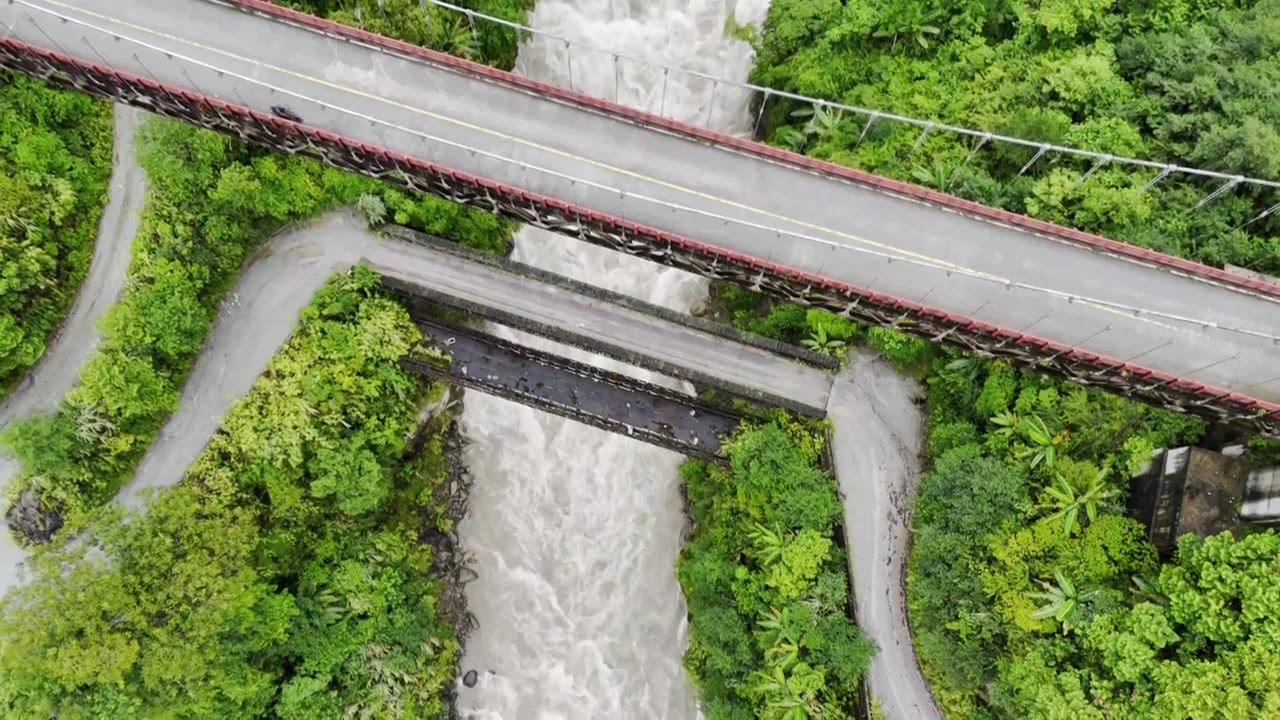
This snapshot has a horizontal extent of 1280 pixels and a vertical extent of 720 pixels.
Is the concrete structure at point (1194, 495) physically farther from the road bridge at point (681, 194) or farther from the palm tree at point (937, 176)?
the palm tree at point (937, 176)

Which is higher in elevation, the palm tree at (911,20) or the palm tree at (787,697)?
the palm tree at (911,20)

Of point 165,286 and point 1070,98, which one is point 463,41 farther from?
point 1070,98

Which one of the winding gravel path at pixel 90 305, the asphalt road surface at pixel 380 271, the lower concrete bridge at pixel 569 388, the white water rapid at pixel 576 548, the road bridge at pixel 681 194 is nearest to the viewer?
the road bridge at pixel 681 194

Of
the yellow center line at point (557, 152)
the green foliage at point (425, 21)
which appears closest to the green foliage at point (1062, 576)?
the yellow center line at point (557, 152)

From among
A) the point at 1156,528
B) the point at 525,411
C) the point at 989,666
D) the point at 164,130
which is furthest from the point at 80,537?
the point at 1156,528

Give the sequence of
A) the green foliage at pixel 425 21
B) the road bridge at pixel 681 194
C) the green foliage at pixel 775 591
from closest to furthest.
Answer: the road bridge at pixel 681 194
the green foliage at pixel 775 591
the green foliage at pixel 425 21

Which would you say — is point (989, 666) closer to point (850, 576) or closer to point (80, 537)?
point (850, 576)
